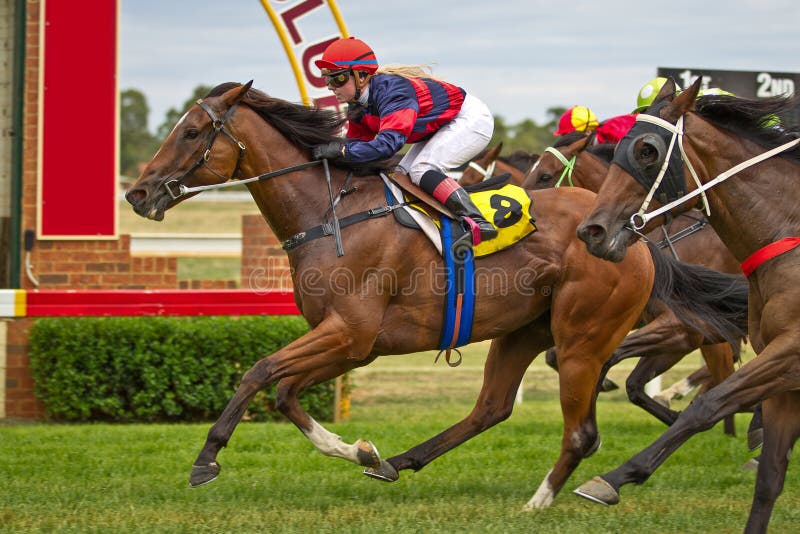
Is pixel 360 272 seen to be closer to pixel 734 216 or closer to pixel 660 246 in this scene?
pixel 734 216

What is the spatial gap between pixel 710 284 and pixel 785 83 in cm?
423

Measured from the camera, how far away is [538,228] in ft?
17.8

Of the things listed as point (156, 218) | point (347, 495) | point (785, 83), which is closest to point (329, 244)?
point (156, 218)

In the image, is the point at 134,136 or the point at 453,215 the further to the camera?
the point at 134,136

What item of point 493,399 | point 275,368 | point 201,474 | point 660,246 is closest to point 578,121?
point 660,246

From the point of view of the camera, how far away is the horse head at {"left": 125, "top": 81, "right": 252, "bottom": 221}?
5.05 metres

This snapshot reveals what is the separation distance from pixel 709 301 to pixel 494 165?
393 centimetres

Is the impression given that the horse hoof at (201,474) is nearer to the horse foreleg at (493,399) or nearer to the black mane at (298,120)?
the horse foreleg at (493,399)

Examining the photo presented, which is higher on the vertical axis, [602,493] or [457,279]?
[457,279]

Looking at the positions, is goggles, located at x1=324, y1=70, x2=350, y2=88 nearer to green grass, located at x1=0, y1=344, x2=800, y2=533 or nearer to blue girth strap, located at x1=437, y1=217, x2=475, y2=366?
blue girth strap, located at x1=437, y1=217, x2=475, y2=366

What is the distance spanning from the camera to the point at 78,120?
923 centimetres

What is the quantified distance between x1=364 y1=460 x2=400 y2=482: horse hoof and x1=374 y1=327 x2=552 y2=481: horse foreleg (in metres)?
0.03

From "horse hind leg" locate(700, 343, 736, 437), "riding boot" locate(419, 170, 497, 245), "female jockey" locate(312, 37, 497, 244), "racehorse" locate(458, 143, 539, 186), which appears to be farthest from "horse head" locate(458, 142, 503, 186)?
"riding boot" locate(419, 170, 497, 245)

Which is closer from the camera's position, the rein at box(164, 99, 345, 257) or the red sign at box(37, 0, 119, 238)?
the rein at box(164, 99, 345, 257)
